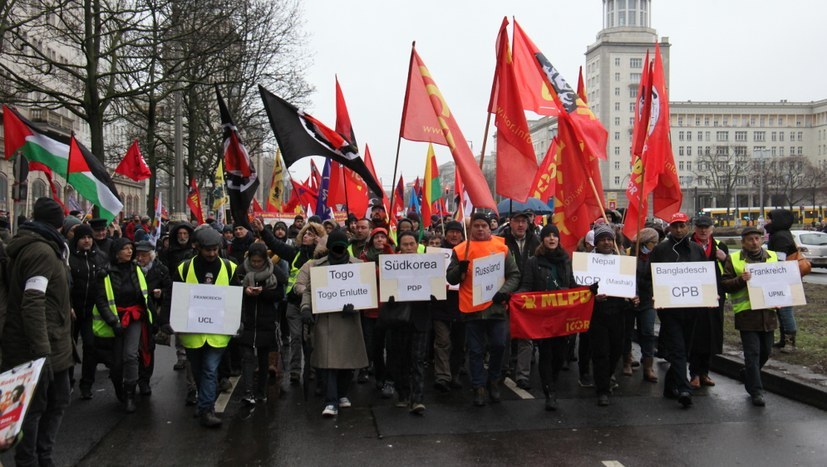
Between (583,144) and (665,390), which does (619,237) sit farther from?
(665,390)

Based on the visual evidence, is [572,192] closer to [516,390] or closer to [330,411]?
[516,390]

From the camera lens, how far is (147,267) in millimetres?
8273

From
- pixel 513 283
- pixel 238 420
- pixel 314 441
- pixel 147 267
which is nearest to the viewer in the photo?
pixel 314 441

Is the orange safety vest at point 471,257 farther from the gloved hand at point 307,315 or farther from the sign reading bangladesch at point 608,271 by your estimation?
the gloved hand at point 307,315

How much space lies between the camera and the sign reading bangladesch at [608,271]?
753 centimetres

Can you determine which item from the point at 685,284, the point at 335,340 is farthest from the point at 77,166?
the point at 685,284

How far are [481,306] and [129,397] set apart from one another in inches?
143

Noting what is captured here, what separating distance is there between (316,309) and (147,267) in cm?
230

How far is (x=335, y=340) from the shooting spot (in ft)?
24.0

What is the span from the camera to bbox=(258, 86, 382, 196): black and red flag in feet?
25.6

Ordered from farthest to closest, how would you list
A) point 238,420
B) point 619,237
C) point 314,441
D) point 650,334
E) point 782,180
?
point 782,180, point 619,237, point 650,334, point 238,420, point 314,441

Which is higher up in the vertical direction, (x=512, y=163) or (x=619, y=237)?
(x=512, y=163)

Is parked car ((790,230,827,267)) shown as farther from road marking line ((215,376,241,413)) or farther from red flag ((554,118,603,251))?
road marking line ((215,376,241,413))

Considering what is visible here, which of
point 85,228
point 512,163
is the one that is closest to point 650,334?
point 512,163
